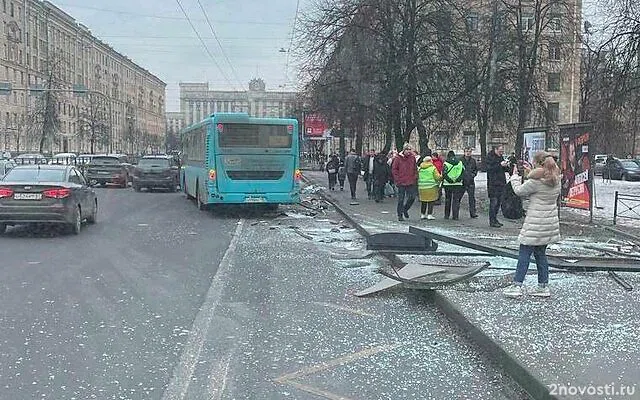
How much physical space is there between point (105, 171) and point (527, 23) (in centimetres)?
2230

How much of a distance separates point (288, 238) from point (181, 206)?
32.7ft

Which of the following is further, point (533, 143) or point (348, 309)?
point (533, 143)

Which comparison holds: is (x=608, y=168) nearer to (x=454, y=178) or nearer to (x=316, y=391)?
(x=454, y=178)

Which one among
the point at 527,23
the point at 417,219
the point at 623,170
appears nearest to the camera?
the point at 417,219

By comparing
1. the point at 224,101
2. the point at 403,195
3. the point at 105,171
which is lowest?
the point at 105,171

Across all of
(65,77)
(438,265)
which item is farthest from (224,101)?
(65,77)

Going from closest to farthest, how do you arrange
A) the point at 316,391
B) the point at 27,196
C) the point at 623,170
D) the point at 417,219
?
the point at 316,391
the point at 27,196
the point at 417,219
the point at 623,170

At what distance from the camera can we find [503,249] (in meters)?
11.7

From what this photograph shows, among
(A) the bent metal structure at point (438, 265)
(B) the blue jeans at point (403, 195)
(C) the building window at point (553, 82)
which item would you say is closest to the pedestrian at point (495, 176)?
(B) the blue jeans at point (403, 195)

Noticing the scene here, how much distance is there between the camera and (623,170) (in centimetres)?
4797

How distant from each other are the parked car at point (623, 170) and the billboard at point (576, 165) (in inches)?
1245

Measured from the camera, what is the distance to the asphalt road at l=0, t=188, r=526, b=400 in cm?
539

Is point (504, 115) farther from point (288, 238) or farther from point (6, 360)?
point (6, 360)

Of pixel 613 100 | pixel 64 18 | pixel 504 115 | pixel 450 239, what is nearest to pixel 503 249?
pixel 450 239
